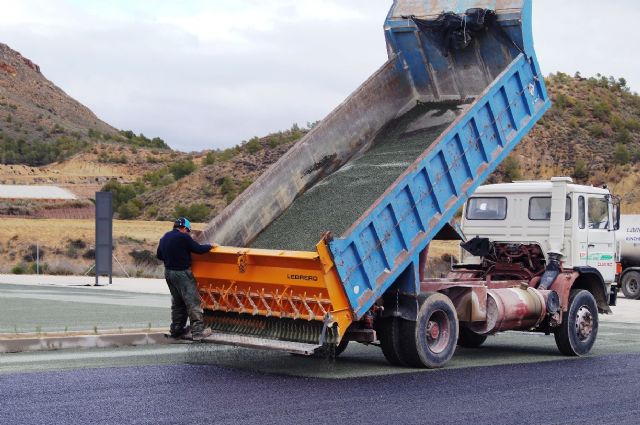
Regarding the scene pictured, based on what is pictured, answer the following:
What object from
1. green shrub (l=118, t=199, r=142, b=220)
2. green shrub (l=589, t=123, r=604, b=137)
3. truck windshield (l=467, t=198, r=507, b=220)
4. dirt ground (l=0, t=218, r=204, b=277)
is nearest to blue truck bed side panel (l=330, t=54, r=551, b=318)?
truck windshield (l=467, t=198, r=507, b=220)

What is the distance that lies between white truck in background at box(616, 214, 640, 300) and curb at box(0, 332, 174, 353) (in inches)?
871

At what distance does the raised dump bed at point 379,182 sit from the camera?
492 inches

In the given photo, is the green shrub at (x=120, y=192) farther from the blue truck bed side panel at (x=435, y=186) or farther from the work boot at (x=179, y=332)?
the work boot at (x=179, y=332)

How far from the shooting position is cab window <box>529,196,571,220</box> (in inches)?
643

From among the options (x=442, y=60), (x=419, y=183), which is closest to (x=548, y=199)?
(x=442, y=60)

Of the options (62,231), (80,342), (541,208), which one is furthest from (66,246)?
(541,208)

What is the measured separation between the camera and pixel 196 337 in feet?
43.1

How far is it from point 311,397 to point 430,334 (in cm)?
299

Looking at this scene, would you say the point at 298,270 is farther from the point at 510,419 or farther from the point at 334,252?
the point at 510,419

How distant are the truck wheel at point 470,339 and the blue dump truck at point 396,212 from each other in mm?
29

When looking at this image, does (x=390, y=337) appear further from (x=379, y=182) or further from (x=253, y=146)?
(x=253, y=146)

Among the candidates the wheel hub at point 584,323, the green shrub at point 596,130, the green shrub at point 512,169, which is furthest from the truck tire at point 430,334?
the green shrub at point 596,130

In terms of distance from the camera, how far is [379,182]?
14.3 metres

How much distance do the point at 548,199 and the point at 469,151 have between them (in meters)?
2.93
